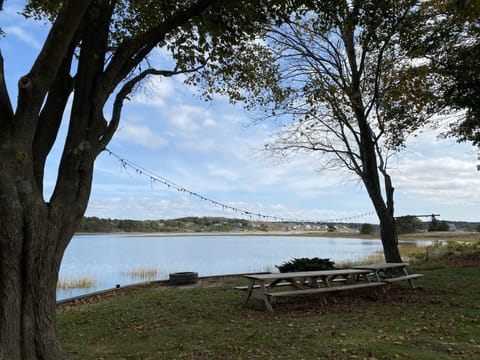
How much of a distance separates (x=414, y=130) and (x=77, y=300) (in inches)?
382

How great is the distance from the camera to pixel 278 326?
4.94m

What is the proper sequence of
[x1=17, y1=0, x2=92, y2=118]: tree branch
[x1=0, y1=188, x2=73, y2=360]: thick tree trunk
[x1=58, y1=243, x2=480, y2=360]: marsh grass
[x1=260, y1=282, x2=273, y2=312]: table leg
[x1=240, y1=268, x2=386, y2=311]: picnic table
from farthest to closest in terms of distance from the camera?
[x1=240, y1=268, x2=386, y2=311]: picnic table, [x1=260, y1=282, x2=273, y2=312]: table leg, [x1=58, y1=243, x2=480, y2=360]: marsh grass, [x1=17, y1=0, x2=92, y2=118]: tree branch, [x1=0, y1=188, x2=73, y2=360]: thick tree trunk

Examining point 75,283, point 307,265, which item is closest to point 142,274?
point 75,283

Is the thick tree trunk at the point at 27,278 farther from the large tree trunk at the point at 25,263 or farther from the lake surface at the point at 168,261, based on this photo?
the lake surface at the point at 168,261


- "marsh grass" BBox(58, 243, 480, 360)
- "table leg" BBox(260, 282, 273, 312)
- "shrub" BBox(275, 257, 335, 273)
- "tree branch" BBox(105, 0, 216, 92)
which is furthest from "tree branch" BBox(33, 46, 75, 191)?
"shrub" BBox(275, 257, 335, 273)

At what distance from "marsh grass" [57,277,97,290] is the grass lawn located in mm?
4672

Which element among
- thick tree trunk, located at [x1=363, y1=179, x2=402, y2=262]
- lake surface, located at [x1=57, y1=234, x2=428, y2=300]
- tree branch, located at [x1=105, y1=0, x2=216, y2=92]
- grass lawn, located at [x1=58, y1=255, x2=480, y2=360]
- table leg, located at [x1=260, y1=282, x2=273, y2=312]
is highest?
tree branch, located at [x1=105, y1=0, x2=216, y2=92]

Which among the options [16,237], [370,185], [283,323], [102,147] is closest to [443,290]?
[370,185]

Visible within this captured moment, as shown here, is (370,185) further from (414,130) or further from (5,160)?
(5,160)

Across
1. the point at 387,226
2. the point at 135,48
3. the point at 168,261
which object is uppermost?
the point at 135,48

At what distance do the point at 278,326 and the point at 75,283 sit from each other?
943cm

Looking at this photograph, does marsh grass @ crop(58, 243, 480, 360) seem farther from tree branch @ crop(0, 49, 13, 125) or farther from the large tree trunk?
tree branch @ crop(0, 49, 13, 125)

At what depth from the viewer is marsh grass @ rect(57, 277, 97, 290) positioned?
1181 centimetres

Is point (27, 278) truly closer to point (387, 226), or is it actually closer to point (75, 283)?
point (387, 226)
